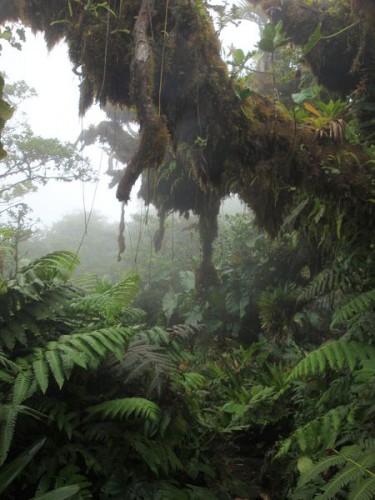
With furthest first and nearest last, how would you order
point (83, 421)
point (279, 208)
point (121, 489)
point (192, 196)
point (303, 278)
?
point (192, 196) → point (303, 278) → point (279, 208) → point (83, 421) → point (121, 489)

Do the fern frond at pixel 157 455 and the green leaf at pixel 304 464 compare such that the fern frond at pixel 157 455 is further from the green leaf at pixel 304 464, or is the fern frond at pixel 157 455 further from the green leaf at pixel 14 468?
the green leaf at pixel 304 464

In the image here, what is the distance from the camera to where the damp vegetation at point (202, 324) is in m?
2.21

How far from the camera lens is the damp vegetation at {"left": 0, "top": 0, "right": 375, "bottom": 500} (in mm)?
2205

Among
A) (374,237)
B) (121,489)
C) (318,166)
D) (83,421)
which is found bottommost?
(121,489)

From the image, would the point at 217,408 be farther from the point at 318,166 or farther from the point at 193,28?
the point at 193,28

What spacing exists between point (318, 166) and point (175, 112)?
4.79 feet

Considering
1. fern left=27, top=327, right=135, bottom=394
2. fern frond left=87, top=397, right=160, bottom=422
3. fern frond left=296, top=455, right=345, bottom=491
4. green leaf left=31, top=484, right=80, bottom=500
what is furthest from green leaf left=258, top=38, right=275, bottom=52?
green leaf left=31, top=484, right=80, bottom=500

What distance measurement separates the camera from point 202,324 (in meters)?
3.96

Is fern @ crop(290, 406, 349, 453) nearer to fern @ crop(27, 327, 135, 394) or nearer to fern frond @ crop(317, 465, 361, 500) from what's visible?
fern frond @ crop(317, 465, 361, 500)

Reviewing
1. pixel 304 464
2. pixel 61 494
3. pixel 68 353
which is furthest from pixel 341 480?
pixel 68 353

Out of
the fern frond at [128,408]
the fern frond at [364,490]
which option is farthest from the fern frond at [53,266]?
the fern frond at [364,490]

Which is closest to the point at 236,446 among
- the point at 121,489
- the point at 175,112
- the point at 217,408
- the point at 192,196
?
the point at 217,408

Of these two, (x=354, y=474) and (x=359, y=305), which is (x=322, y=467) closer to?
(x=354, y=474)

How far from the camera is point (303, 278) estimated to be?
684 cm
